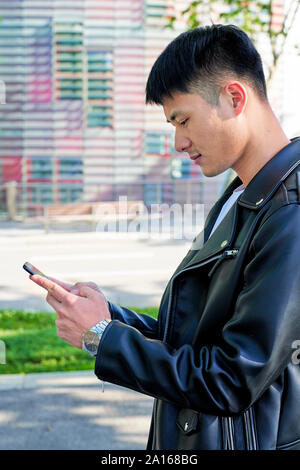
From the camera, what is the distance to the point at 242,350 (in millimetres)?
1072

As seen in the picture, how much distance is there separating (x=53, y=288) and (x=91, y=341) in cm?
16

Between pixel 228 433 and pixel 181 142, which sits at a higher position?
pixel 181 142

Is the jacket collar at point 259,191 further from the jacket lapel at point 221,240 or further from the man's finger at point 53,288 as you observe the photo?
the man's finger at point 53,288

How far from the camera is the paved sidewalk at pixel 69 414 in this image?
121 inches

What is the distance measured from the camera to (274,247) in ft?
3.54

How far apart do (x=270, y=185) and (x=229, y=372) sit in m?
0.43

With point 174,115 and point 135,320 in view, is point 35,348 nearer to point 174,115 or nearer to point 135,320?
point 135,320

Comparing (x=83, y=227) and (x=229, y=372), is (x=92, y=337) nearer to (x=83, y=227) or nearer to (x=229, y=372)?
(x=229, y=372)

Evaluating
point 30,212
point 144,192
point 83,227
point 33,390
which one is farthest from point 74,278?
point 144,192
